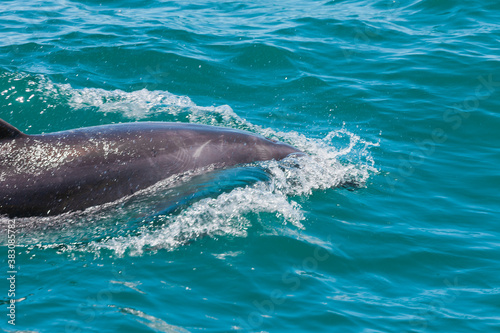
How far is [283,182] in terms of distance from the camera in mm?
10172

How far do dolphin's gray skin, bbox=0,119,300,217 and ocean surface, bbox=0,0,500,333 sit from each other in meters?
0.22

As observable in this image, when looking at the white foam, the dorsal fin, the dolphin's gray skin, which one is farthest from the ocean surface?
the dorsal fin

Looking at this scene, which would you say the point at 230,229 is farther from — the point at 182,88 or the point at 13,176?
the point at 182,88

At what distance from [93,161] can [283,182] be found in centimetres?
307

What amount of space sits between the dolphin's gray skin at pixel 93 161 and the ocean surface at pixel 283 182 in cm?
22

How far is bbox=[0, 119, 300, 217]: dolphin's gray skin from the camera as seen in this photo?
28.0 feet

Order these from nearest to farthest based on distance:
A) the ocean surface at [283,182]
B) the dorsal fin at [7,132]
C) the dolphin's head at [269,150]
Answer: the ocean surface at [283,182], the dorsal fin at [7,132], the dolphin's head at [269,150]

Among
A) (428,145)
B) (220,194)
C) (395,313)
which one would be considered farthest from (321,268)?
(428,145)

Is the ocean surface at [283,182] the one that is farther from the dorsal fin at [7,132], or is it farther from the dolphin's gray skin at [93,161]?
the dorsal fin at [7,132]

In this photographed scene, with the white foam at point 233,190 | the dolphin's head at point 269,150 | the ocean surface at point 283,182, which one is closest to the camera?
the ocean surface at point 283,182

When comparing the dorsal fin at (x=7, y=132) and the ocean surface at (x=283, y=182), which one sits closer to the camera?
the ocean surface at (x=283, y=182)

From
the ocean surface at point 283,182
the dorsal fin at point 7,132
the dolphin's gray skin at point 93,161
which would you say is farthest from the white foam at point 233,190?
the dorsal fin at point 7,132

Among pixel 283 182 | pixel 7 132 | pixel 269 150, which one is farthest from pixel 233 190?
pixel 7 132

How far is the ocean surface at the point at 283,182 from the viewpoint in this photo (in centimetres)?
759
